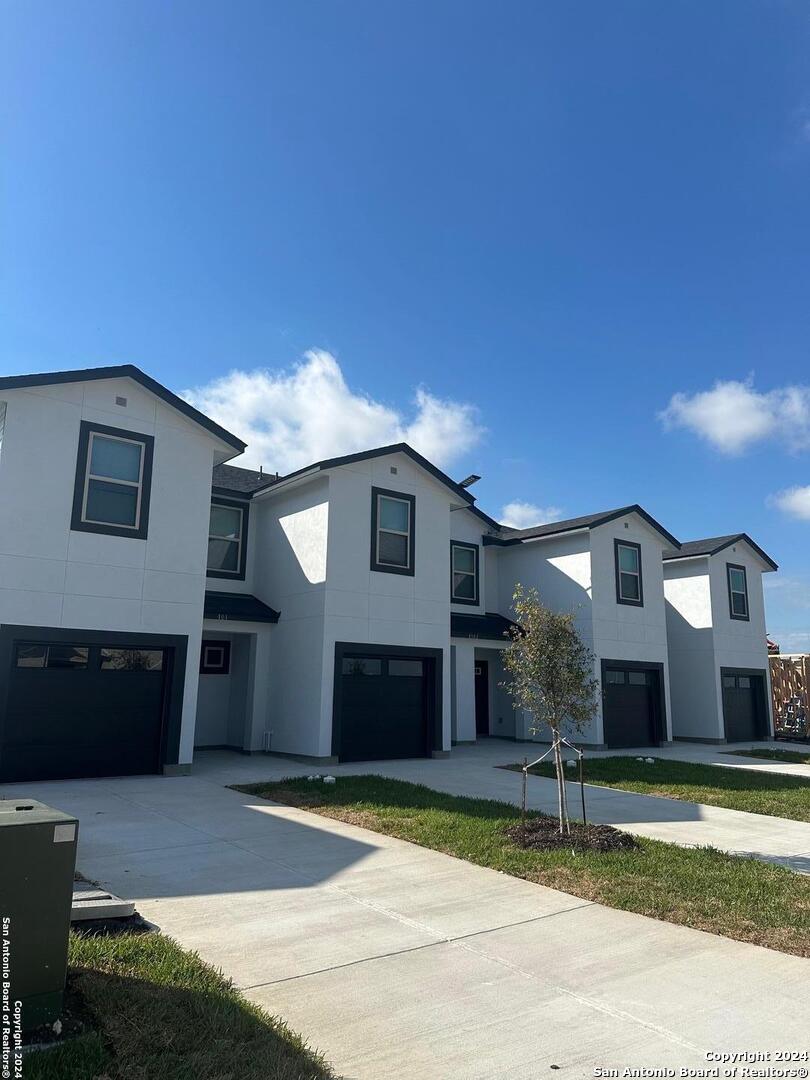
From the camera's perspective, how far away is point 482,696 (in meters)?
23.6

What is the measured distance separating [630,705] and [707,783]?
324 inches

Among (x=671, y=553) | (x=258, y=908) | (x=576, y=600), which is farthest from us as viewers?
(x=671, y=553)

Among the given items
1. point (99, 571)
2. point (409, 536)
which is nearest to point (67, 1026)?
point (99, 571)

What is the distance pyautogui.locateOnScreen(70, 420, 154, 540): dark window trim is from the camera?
1324 cm

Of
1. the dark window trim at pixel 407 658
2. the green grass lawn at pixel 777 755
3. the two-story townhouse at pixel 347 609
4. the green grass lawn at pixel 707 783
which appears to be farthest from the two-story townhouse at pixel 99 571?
the green grass lawn at pixel 777 755

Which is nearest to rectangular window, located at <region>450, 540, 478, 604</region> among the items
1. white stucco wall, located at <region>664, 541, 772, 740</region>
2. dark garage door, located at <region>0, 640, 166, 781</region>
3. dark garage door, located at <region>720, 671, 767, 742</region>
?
white stucco wall, located at <region>664, 541, 772, 740</region>

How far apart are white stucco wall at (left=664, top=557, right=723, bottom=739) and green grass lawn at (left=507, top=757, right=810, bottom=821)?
23.4 feet

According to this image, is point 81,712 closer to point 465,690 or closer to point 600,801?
point 600,801

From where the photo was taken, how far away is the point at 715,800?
39.8 feet

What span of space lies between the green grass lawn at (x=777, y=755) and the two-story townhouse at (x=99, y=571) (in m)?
14.9

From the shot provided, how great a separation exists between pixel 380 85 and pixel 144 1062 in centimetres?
1318

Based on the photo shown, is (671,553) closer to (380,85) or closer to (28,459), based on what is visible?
(380,85)

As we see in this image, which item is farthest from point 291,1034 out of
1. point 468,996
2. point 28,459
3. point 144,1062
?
point 28,459

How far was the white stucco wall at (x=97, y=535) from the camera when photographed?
41.5 feet
